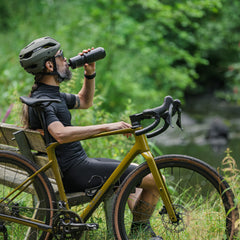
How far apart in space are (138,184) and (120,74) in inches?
189

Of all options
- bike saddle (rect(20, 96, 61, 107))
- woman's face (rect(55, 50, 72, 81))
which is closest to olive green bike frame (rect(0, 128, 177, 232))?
bike saddle (rect(20, 96, 61, 107))

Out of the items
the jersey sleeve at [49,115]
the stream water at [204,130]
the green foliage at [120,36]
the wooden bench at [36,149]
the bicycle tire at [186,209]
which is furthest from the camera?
the stream water at [204,130]

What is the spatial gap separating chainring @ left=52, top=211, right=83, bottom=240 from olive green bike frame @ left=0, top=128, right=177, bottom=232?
3 cm

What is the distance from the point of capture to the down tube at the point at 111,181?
2.36 m

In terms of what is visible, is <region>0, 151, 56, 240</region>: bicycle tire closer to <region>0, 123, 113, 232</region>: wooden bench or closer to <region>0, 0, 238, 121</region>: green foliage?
<region>0, 123, 113, 232</region>: wooden bench

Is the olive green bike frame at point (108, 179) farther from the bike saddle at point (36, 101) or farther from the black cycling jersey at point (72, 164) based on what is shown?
the bike saddle at point (36, 101)

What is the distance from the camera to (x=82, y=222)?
95.8 inches

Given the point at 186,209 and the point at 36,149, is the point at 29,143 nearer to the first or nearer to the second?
the point at 36,149

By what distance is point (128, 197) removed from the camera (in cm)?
239

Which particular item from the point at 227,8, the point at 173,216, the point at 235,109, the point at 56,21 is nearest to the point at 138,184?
the point at 173,216

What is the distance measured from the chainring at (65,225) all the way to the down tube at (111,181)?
0.05 m

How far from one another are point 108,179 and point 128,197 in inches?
5.4

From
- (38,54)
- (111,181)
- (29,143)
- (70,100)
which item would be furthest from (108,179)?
(38,54)

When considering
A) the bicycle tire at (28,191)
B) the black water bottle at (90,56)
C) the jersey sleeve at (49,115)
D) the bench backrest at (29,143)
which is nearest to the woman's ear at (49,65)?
the black water bottle at (90,56)
